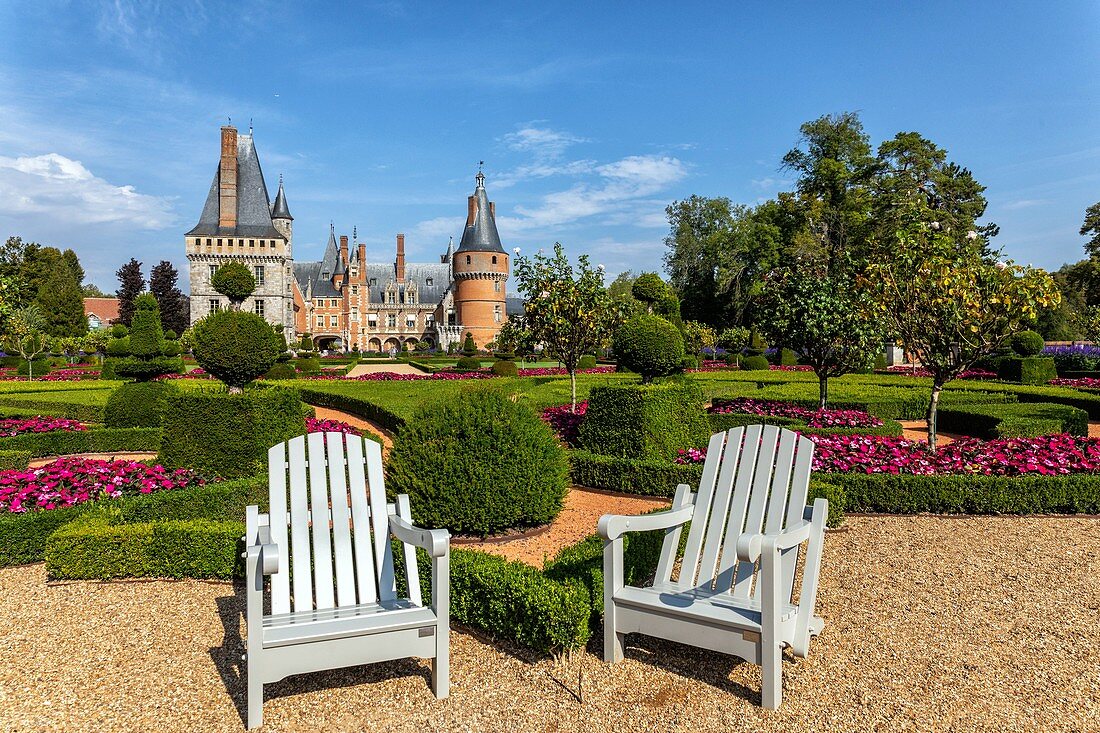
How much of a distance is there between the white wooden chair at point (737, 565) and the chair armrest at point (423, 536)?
2.47ft

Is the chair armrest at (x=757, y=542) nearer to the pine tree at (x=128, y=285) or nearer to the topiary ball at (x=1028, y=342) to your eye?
the topiary ball at (x=1028, y=342)

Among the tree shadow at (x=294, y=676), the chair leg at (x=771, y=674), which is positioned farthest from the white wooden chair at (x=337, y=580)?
the chair leg at (x=771, y=674)

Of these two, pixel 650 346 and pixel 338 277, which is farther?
pixel 338 277

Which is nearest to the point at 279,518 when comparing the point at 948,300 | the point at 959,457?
the point at 959,457

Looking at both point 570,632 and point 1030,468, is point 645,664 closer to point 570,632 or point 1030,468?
point 570,632

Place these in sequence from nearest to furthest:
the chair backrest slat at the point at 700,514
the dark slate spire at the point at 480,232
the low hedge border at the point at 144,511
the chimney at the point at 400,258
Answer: the chair backrest slat at the point at 700,514, the low hedge border at the point at 144,511, the dark slate spire at the point at 480,232, the chimney at the point at 400,258

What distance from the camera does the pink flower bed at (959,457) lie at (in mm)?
6465

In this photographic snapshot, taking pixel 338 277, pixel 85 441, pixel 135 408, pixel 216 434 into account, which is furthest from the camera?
pixel 338 277

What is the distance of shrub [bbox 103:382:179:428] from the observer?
10.1m

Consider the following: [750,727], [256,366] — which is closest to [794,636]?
[750,727]

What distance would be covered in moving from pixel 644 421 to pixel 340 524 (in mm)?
4560

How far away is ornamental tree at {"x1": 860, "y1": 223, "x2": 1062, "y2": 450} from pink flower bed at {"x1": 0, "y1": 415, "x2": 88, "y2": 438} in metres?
10.8

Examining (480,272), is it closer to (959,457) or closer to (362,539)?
(959,457)

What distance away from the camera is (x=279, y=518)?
339 centimetres
